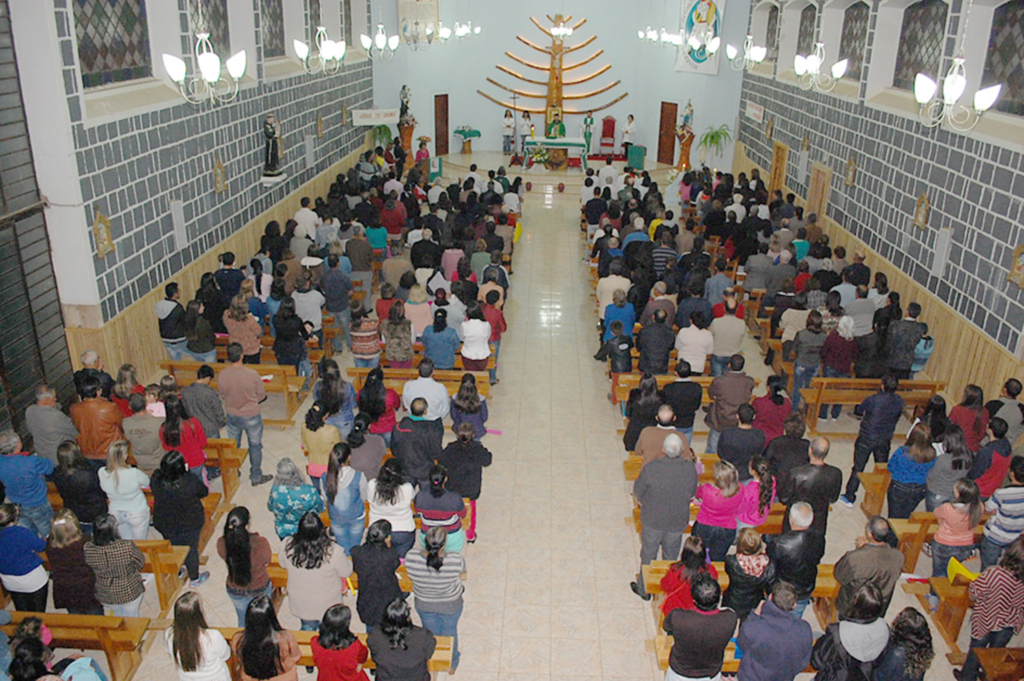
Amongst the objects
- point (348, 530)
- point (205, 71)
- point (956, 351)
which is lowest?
point (348, 530)

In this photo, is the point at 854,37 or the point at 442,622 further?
the point at 854,37

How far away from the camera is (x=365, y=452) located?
22.8ft

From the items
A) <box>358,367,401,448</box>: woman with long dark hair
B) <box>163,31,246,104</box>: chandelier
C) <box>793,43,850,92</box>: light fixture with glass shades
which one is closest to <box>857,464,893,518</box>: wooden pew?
<box>358,367,401,448</box>: woman with long dark hair

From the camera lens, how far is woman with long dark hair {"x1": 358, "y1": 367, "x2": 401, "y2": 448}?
779 centimetres

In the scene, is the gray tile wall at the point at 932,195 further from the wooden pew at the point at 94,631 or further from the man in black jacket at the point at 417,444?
the wooden pew at the point at 94,631

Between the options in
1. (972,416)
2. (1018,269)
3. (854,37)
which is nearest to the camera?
(972,416)

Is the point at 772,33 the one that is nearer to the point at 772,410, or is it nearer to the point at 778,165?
the point at 778,165

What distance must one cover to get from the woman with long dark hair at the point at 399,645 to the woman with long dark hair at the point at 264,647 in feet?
1.84

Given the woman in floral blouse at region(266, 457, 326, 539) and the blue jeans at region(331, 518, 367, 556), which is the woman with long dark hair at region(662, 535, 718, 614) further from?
the woman in floral blouse at region(266, 457, 326, 539)

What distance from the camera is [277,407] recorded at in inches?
404

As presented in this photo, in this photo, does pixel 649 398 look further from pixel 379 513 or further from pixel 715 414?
pixel 379 513

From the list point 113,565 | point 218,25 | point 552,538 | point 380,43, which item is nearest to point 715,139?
point 380,43

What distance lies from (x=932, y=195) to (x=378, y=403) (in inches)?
338

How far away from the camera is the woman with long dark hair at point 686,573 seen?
5352mm
